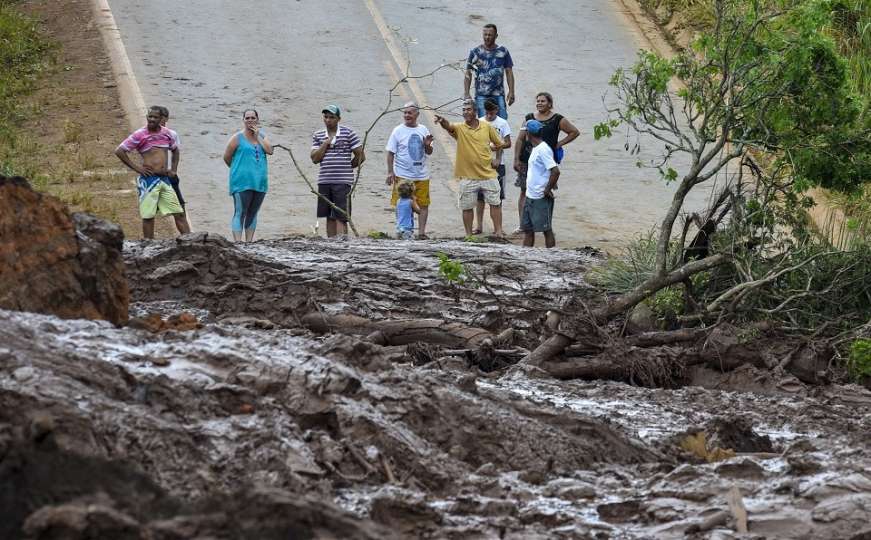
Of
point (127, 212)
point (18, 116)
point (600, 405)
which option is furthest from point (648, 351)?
point (18, 116)

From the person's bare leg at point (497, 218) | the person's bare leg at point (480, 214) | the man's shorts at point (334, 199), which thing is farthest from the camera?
the person's bare leg at point (480, 214)

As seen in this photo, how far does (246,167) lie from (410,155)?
1913 millimetres

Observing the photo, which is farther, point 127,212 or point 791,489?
point 127,212

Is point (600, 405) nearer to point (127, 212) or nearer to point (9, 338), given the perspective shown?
point (9, 338)

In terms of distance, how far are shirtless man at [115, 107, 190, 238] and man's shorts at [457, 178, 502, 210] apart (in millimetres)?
3235

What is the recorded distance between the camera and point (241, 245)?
1216 cm

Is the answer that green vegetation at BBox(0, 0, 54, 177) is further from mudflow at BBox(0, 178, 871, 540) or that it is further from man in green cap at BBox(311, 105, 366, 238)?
mudflow at BBox(0, 178, 871, 540)

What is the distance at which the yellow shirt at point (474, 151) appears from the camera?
1503cm

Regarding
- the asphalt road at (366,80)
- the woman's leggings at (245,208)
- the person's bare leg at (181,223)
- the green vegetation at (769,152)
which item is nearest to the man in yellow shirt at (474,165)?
the asphalt road at (366,80)

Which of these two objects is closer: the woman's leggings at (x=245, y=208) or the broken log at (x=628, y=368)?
the broken log at (x=628, y=368)

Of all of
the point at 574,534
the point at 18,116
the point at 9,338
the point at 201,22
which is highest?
the point at 201,22

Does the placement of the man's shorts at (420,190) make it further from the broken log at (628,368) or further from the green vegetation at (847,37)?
the broken log at (628,368)

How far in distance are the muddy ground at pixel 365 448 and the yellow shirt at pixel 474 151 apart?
663 cm

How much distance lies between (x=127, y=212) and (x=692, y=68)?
736 centimetres
